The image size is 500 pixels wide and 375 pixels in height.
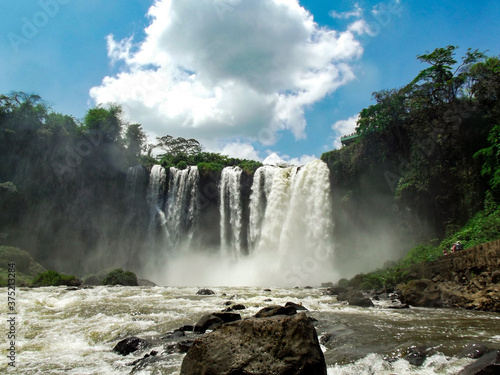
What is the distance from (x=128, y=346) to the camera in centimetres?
679

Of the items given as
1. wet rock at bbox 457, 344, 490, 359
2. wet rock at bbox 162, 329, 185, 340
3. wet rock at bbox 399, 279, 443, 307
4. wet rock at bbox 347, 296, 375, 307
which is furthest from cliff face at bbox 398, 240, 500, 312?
wet rock at bbox 162, 329, 185, 340

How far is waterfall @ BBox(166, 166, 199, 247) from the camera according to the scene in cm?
3431

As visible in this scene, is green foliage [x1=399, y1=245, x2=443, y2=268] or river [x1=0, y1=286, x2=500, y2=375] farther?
green foliage [x1=399, y1=245, x2=443, y2=268]

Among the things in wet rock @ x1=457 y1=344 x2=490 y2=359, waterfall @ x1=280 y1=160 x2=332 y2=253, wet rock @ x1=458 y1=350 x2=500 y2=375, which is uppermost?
waterfall @ x1=280 y1=160 x2=332 y2=253

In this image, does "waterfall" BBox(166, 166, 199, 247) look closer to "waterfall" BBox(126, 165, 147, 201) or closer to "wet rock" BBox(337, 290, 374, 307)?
"waterfall" BBox(126, 165, 147, 201)

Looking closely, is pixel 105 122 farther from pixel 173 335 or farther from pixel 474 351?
pixel 474 351

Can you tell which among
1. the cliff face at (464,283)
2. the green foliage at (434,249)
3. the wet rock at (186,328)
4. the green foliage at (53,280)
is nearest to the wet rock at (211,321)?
the wet rock at (186,328)

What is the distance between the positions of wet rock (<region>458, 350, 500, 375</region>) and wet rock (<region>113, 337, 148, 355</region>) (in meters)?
5.98

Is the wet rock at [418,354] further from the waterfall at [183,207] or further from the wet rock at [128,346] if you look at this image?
the waterfall at [183,207]

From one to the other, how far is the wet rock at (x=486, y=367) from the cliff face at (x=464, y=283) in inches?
291

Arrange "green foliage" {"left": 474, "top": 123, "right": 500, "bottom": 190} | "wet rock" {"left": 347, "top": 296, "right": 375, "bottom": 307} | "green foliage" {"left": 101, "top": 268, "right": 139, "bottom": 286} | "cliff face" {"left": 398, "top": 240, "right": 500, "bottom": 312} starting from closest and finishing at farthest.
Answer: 1. "cliff face" {"left": 398, "top": 240, "right": 500, "bottom": 312}
2. "wet rock" {"left": 347, "top": 296, "right": 375, "bottom": 307}
3. "green foliage" {"left": 474, "top": 123, "right": 500, "bottom": 190}
4. "green foliage" {"left": 101, "top": 268, "right": 139, "bottom": 286}

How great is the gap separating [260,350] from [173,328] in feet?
18.4

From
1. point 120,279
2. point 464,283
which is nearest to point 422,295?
point 464,283

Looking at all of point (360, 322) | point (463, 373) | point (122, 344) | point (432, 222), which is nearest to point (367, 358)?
point (463, 373)
